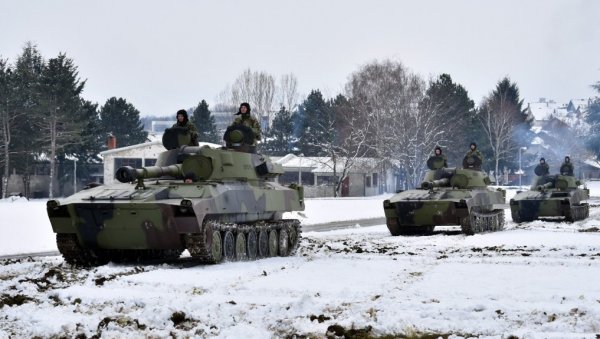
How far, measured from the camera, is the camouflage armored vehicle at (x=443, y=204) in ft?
82.5

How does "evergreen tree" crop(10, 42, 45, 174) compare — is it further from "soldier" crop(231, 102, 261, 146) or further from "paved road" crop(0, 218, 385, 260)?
"soldier" crop(231, 102, 261, 146)

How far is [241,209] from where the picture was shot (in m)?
17.5

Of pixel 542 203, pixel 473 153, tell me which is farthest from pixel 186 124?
pixel 542 203

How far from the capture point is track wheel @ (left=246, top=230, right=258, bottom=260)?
58.6ft

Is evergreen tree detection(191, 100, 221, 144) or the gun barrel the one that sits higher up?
evergreen tree detection(191, 100, 221, 144)

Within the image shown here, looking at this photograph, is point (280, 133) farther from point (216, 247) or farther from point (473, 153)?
point (216, 247)

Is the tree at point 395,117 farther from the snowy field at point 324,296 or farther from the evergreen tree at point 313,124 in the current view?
the snowy field at point 324,296

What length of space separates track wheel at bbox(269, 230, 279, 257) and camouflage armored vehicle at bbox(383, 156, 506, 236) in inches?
274

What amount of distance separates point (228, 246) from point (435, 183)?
11.3 meters

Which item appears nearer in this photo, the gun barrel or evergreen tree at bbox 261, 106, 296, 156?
the gun barrel

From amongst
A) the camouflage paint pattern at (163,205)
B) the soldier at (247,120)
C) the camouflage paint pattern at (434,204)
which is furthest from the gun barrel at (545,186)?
the camouflage paint pattern at (163,205)

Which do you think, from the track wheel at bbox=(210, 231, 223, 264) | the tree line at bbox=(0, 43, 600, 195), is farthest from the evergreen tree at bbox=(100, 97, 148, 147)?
the track wheel at bbox=(210, 231, 223, 264)

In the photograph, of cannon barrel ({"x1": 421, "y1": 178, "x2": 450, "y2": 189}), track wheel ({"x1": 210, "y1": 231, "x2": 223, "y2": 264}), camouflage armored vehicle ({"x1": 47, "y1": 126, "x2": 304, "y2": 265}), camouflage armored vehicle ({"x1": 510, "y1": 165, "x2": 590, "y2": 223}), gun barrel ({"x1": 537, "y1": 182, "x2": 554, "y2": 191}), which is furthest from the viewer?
gun barrel ({"x1": 537, "y1": 182, "x2": 554, "y2": 191})

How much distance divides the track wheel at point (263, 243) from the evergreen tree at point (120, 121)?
6411 cm
